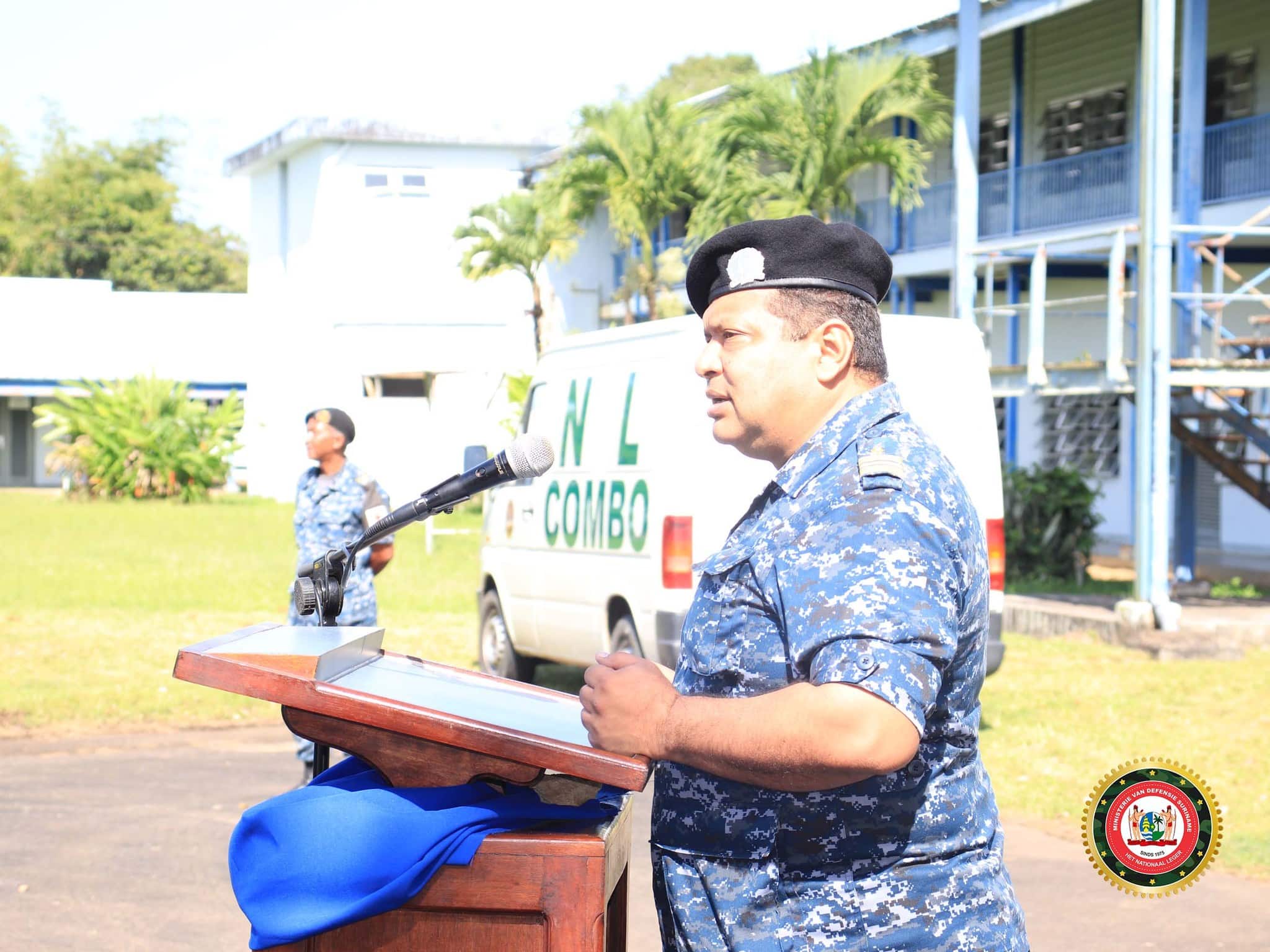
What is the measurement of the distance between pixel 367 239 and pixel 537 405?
27.6 metres

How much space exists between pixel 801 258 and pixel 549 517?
781 centimetres

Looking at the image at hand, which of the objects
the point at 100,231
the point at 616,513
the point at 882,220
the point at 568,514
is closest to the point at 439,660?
the point at 568,514

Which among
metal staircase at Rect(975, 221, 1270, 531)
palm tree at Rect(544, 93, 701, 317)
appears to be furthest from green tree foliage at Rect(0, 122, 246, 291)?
metal staircase at Rect(975, 221, 1270, 531)

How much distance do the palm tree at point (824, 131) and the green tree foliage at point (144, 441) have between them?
20.9 m

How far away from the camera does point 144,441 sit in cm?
3703

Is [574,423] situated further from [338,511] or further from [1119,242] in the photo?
[1119,242]

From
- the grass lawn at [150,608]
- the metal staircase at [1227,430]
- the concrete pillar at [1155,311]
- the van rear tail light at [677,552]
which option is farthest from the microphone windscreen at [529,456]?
the metal staircase at [1227,430]

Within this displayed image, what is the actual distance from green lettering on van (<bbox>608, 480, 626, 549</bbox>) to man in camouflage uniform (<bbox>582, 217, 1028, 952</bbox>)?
21.3 feet

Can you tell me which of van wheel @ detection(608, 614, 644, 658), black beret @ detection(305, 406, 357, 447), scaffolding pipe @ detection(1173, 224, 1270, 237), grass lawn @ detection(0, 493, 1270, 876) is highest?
scaffolding pipe @ detection(1173, 224, 1270, 237)

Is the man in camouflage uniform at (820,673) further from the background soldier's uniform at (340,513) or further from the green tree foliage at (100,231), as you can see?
the green tree foliage at (100,231)

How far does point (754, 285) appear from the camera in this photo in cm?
227

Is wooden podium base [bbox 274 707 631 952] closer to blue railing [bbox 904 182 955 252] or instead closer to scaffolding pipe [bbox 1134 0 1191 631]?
scaffolding pipe [bbox 1134 0 1191 631]

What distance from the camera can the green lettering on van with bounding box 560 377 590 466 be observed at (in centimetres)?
956

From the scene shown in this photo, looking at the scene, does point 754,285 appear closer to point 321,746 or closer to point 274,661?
point 274,661
